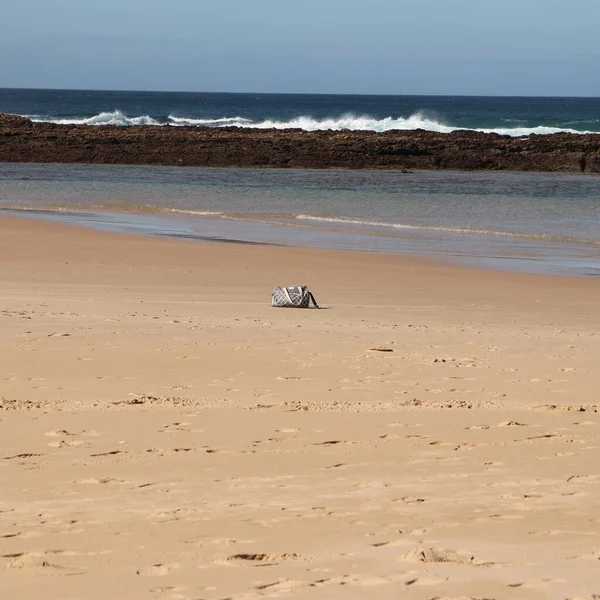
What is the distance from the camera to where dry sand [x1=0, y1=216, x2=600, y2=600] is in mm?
3406

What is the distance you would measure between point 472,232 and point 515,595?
1587cm

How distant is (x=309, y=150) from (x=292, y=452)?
111ft

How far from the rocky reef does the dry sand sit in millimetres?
27866

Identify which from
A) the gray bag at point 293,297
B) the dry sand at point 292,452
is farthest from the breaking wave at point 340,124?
the dry sand at point 292,452

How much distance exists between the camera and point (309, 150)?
38.0 m

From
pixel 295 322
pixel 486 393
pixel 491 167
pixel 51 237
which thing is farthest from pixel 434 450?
pixel 491 167

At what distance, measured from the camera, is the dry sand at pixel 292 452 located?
11.2 ft

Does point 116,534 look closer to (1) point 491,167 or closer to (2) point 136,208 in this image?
(2) point 136,208

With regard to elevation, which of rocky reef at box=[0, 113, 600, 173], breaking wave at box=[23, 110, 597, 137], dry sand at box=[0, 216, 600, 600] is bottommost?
dry sand at box=[0, 216, 600, 600]

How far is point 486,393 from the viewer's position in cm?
607

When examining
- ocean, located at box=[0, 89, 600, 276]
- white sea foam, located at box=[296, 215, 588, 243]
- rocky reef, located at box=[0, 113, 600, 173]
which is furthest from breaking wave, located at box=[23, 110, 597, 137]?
white sea foam, located at box=[296, 215, 588, 243]

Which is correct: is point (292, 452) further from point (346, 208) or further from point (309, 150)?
point (309, 150)

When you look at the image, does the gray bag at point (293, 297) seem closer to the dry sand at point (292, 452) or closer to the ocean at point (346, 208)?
the dry sand at point (292, 452)

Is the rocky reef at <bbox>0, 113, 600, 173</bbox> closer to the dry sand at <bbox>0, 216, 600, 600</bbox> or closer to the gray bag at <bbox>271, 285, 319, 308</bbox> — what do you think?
the gray bag at <bbox>271, 285, 319, 308</bbox>
